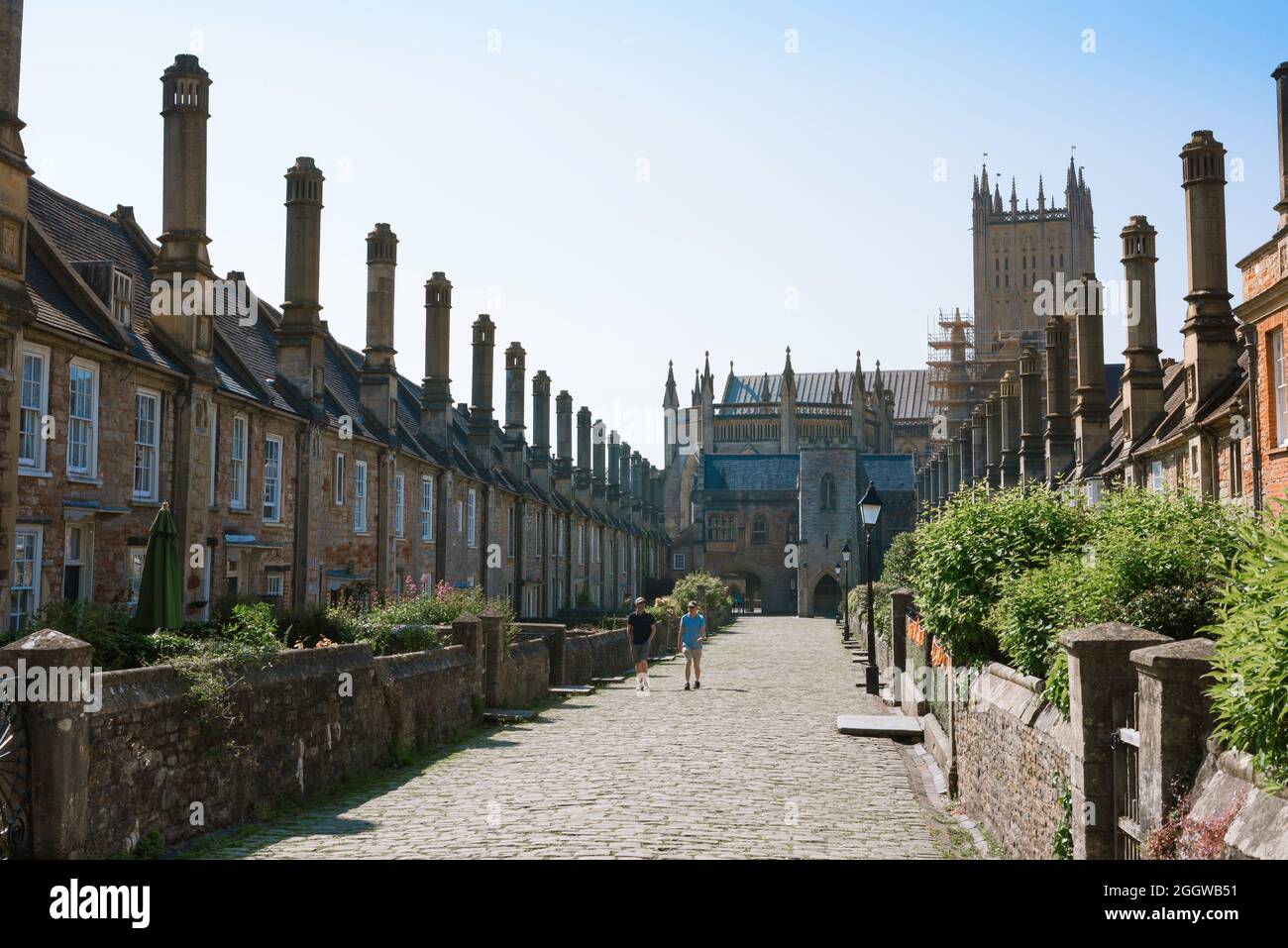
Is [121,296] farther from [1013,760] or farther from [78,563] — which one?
[1013,760]

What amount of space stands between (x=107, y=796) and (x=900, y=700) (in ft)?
46.6

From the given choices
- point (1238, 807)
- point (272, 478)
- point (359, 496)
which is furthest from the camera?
point (359, 496)

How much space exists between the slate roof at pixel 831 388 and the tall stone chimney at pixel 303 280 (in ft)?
280

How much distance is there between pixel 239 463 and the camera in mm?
24078

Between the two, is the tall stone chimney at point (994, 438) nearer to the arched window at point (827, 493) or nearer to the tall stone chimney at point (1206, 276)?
the tall stone chimney at point (1206, 276)

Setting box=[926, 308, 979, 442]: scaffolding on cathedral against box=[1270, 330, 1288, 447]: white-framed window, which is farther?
box=[926, 308, 979, 442]: scaffolding on cathedral

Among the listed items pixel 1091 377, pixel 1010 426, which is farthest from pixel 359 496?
pixel 1010 426

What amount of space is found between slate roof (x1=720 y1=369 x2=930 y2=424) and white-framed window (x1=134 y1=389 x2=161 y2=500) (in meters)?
92.8

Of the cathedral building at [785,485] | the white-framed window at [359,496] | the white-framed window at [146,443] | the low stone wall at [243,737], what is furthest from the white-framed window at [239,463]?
the cathedral building at [785,485]

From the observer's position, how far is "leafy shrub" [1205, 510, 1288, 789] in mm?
4812

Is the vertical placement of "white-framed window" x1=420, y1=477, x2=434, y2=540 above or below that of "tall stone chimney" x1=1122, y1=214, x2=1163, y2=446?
below

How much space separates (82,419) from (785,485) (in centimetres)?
7088

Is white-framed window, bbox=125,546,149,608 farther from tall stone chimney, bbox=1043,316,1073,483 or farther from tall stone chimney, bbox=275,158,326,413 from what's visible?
tall stone chimney, bbox=1043,316,1073,483

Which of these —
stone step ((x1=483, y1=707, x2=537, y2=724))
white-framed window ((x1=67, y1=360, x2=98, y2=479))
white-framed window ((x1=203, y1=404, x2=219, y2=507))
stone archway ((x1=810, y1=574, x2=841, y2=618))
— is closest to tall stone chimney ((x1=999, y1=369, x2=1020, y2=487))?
white-framed window ((x1=203, y1=404, x2=219, y2=507))
